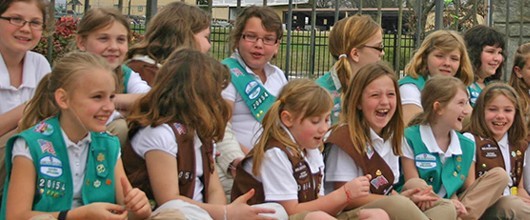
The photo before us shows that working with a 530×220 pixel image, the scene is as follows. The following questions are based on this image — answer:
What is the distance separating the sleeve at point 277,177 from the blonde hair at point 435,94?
4.27 ft

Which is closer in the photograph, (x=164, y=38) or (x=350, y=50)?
(x=164, y=38)

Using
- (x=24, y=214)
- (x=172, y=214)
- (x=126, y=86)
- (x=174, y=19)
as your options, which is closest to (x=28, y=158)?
(x=24, y=214)

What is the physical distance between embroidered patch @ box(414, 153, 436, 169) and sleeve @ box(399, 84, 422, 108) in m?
0.54

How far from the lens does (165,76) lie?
12.9ft

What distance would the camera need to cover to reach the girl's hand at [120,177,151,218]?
133 inches

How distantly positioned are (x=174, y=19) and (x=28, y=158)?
1.35 meters

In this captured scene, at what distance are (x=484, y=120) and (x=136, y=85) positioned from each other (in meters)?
2.24

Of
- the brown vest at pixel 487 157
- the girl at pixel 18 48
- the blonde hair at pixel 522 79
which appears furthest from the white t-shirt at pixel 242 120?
the blonde hair at pixel 522 79

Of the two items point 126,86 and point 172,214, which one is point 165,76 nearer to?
point 126,86

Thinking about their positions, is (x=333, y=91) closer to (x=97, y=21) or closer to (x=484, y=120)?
(x=484, y=120)

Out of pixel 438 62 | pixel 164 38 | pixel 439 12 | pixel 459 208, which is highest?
pixel 439 12

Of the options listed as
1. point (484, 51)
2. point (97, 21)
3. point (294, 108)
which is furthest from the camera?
point (484, 51)

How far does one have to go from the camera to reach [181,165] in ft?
12.6

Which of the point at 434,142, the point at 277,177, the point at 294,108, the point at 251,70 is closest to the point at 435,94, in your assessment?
the point at 434,142
